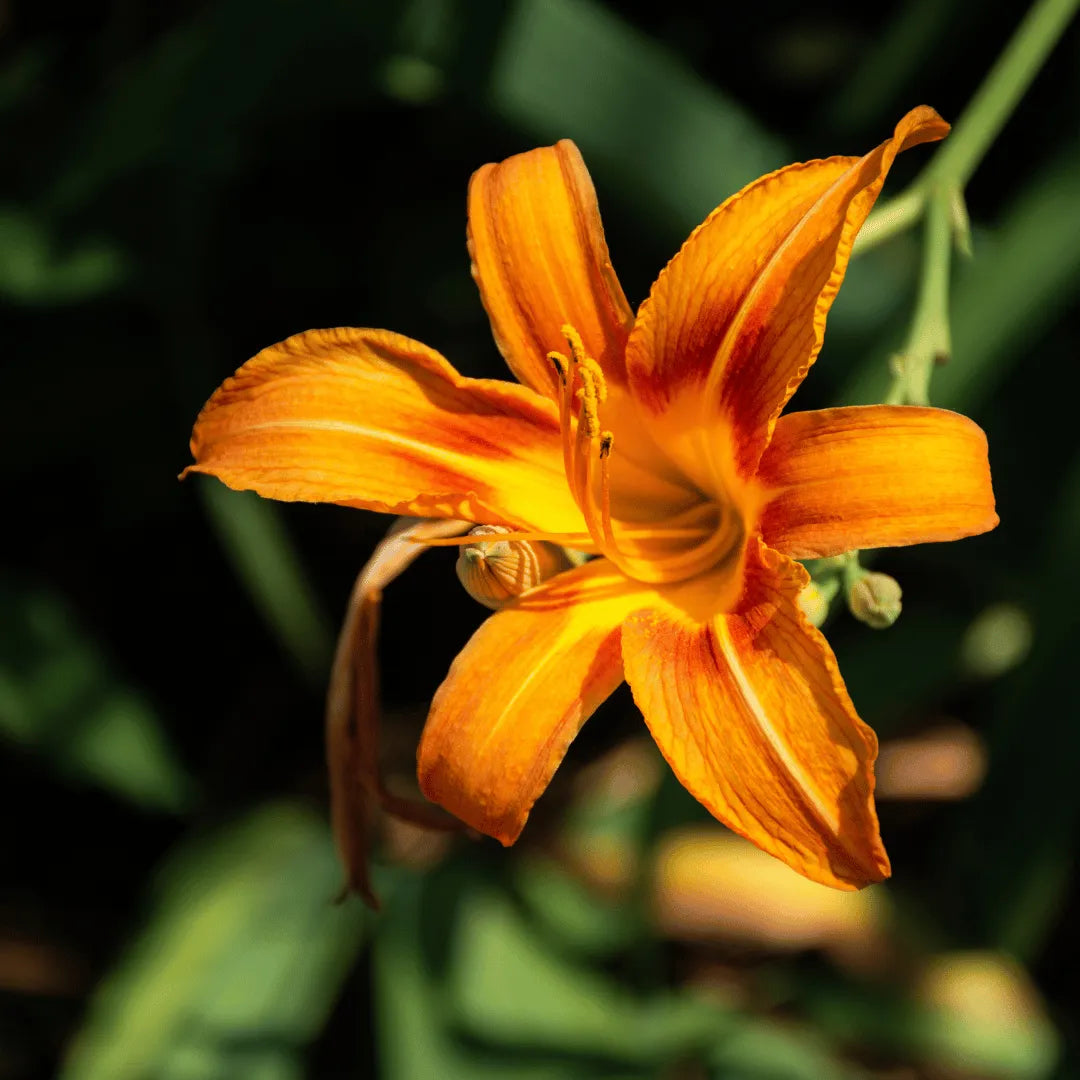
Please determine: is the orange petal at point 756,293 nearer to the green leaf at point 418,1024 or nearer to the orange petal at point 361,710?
the orange petal at point 361,710

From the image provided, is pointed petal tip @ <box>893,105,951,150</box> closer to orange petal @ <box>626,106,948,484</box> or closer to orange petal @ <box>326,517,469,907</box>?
orange petal @ <box>626,106,948,484</box>

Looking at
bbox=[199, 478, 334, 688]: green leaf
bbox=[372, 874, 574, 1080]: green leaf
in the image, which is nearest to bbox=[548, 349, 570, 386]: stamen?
bbox=[199, 478, 334, 688]: green leaf

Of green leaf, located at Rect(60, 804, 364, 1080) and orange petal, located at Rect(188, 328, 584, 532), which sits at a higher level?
orange petal, located at Rect(188, 328, 584, 532)

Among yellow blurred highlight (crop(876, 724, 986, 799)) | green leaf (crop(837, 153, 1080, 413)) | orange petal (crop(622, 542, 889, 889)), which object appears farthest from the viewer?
yellow blurred highlight (crop(876, 724, 986, 799))

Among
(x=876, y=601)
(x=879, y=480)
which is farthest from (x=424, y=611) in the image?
(x=879, y=480)

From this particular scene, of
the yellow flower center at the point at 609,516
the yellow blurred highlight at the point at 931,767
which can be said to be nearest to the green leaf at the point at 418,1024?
the yellow blurred highlight at the point at 931,767

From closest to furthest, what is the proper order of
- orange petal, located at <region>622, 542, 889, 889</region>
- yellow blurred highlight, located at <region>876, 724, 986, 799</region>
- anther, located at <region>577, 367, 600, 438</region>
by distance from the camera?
orange petal, located at <region>622, 542, 889, 889</region>
anther, located at <region>577, 367, 600, 438</region>
yellow blurred highlight, located at <region>876, 724, 986, 799</region>
